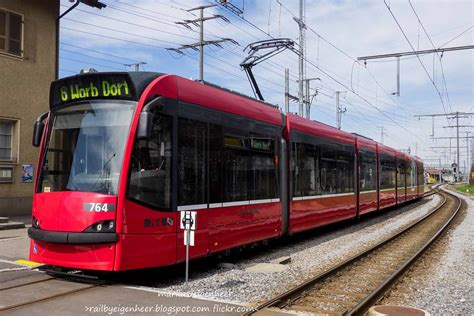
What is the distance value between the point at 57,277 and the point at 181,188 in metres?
2.42

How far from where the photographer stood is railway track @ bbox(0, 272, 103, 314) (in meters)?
6.37

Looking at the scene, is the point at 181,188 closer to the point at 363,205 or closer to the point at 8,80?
the point at 8,80

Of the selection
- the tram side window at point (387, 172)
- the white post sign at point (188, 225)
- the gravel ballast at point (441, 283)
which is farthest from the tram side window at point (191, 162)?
the tram side window at point (387, 172)

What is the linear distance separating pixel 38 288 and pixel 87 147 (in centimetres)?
216

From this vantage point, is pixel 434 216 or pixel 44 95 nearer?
pixel 44 95

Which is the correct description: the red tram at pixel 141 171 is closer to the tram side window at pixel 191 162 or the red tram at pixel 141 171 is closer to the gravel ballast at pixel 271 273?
the tram side window at pixel 191 162

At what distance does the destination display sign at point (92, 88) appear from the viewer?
7.46m

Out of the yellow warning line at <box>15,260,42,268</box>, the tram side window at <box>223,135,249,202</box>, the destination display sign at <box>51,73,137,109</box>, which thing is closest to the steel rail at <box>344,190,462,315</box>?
the tram side window at <box>223,135,249,202</box>

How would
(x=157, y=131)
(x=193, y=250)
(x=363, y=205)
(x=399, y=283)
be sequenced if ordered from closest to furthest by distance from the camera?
1. (x=157, y=131)
2. (x=193, y=250)
3. (x=399, y=283)
4. (x=363, y=205)

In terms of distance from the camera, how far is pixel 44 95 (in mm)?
17844

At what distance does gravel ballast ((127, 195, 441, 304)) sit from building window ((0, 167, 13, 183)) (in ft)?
30.4

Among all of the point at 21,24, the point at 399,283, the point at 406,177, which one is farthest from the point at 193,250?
the point at 406,177

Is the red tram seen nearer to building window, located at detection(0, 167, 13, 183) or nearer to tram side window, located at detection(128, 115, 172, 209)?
tram side window, located at detection(128, 115, 172, 209)

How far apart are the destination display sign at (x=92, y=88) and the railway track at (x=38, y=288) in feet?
9.16
